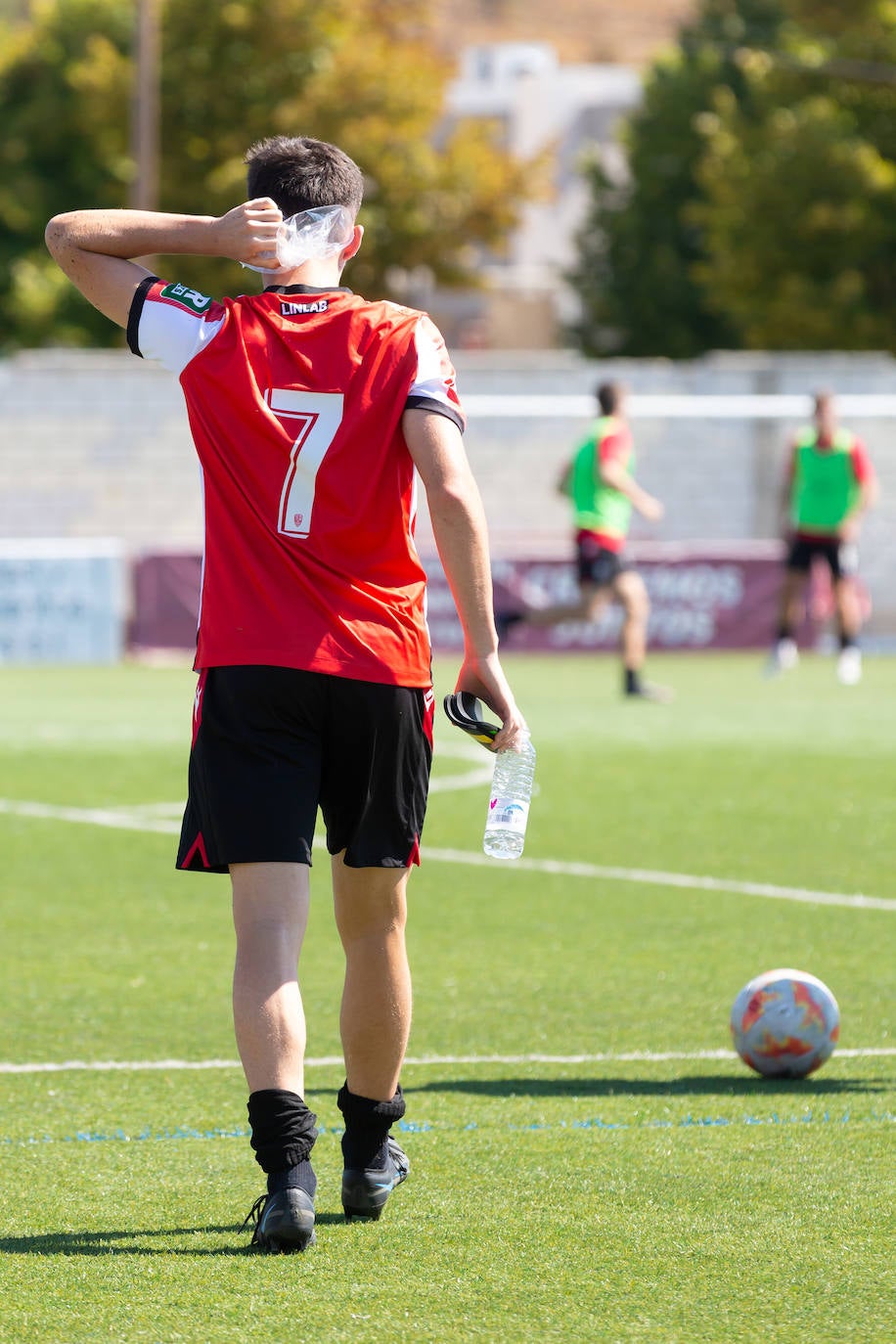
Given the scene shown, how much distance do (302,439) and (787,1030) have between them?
2166mm

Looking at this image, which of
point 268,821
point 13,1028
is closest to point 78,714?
point 13,1028

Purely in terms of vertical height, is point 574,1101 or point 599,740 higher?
point 574,1101

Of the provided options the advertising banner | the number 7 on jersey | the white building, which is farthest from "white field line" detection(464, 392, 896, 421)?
the white building

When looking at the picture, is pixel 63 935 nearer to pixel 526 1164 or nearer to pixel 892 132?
pixel 526 1164

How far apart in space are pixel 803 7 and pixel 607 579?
26.2 m

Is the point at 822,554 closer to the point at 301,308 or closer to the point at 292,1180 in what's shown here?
the point at 301,308

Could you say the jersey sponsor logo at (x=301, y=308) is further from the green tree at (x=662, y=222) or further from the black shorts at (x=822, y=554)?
the green tree at (x=662, y=222)

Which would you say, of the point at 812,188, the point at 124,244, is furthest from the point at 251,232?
the point at 812,188

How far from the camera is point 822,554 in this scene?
18.1 meters

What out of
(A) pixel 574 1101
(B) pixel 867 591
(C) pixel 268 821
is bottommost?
(B) pixel 867 591

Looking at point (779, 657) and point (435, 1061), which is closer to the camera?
point (435, 1061)

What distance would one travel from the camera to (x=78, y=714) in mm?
15242

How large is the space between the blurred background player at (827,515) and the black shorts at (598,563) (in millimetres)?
2802

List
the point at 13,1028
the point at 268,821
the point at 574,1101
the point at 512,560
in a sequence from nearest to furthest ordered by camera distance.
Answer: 1. the point at 268,821
2. the point at 574,1101
3. the point at 13,1028
4. the point at 512,560
